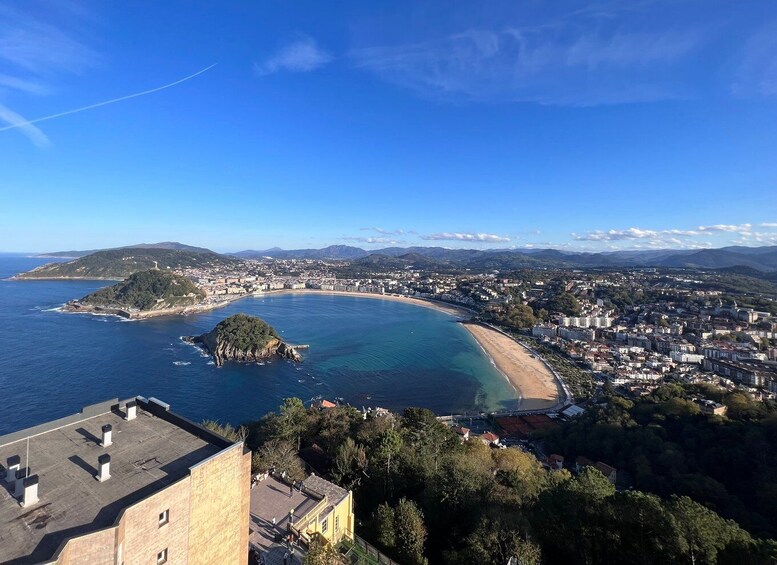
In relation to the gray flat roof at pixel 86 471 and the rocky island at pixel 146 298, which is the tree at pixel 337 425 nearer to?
the gray flat roof at pixel 86 471

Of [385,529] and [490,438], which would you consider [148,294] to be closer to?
[490,438]

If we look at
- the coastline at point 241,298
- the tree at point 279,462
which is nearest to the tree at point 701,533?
the tree at point 279,462

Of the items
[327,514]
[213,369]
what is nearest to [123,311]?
[213,369]

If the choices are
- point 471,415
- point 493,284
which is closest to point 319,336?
point 471,415

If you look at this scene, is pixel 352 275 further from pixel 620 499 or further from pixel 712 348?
pixel 620 499

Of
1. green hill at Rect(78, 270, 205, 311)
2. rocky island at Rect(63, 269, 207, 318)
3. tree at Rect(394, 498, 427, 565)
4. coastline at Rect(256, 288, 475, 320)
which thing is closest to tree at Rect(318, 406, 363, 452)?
tree at Rect(394, 498, 427, 565)
